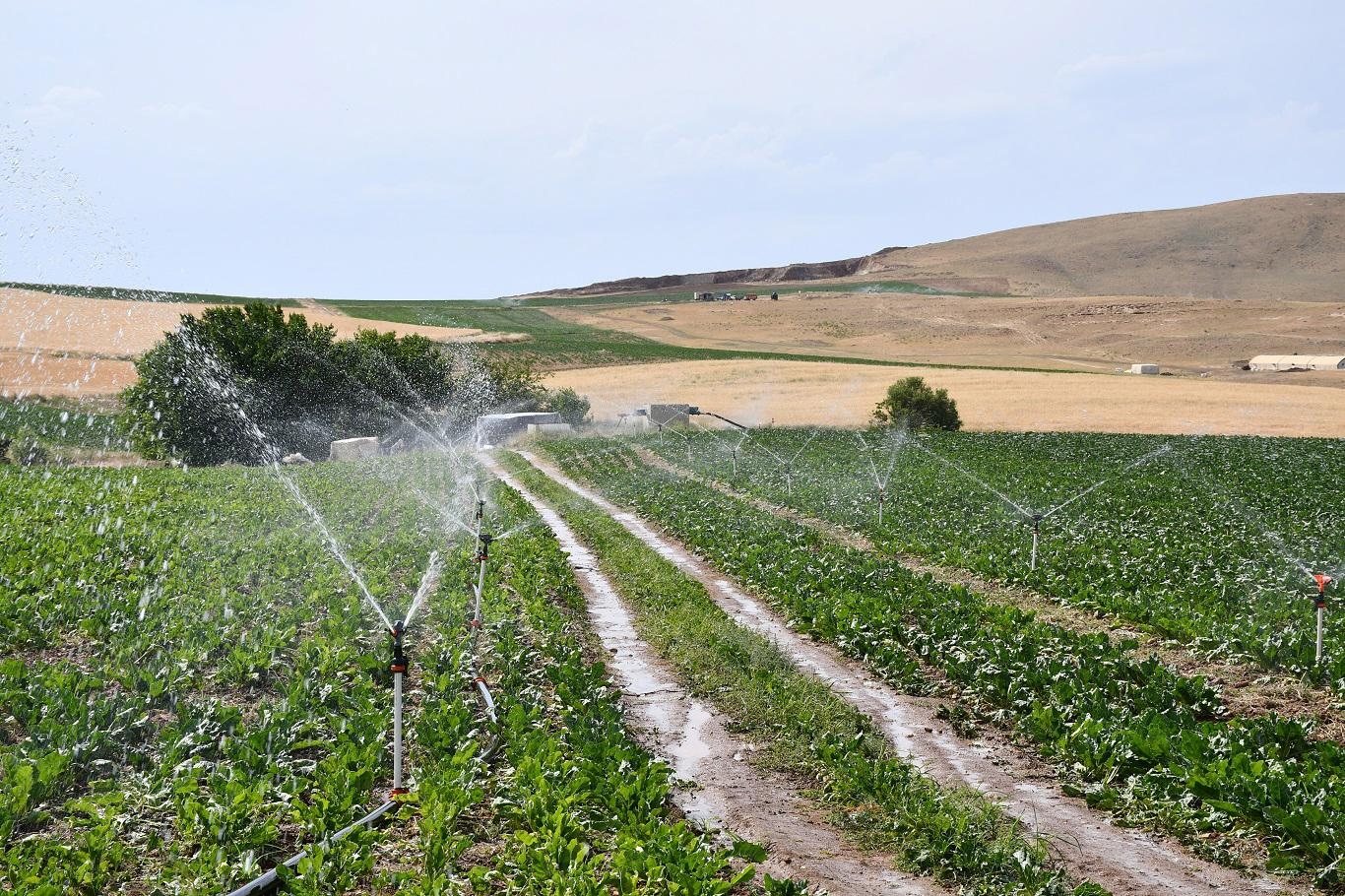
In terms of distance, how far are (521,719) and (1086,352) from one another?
102m

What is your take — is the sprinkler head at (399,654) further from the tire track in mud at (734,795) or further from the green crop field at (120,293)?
the green crop field at (120,293)

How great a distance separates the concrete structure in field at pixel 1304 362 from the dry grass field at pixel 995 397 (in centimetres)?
1450

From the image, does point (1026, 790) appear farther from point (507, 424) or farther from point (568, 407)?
point (568, 407)

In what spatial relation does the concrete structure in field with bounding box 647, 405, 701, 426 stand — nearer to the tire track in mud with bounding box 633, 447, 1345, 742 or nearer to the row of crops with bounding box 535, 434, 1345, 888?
the tire track in mud with bounding box 633, 447, 1345, 742

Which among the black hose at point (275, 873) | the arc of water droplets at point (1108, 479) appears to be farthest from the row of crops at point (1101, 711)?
the arc of water droplets at point (1108, 479)

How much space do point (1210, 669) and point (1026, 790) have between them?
4.87m

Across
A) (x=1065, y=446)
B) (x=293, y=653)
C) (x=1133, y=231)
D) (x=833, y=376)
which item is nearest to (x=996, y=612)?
(x=293, y=653)

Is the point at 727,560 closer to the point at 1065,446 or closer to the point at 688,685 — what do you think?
the point at 688,685

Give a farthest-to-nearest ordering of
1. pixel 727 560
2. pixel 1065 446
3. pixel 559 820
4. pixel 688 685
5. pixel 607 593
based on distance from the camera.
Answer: pixel 1065 446, pixel 727 560, pixel 607 593, pixel 688 685, pixel 559 820

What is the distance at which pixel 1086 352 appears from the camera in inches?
4033

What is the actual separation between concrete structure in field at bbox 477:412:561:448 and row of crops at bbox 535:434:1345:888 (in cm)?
4115

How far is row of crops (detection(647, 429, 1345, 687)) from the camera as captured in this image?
602 inches

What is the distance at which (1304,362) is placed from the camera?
286 feet

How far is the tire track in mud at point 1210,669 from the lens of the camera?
11560mm
